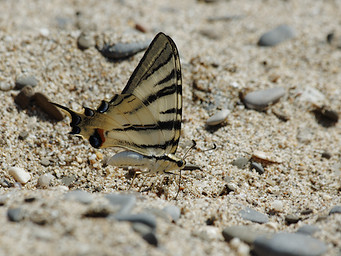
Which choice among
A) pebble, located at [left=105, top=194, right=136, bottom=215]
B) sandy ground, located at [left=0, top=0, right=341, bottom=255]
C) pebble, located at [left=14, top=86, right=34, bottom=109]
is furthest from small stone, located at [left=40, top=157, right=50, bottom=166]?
pebble, located at [left=105, top=194, right=136, bottom=215]

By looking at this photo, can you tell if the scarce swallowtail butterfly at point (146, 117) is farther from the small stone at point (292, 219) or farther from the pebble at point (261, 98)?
the pebble at point (261, 98)

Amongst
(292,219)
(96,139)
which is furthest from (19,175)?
(292,219)

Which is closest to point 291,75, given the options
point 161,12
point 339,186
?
point 339,186

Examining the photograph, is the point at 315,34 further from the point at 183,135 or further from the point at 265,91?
the point at 183,135

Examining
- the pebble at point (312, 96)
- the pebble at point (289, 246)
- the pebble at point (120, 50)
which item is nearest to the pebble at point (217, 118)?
the pebble at point (312, 96)

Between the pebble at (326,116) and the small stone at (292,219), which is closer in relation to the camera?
the small stone at (292,219)

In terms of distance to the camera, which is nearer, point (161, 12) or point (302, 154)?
point (302, 154)

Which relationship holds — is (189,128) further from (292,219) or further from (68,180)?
(292,219)
